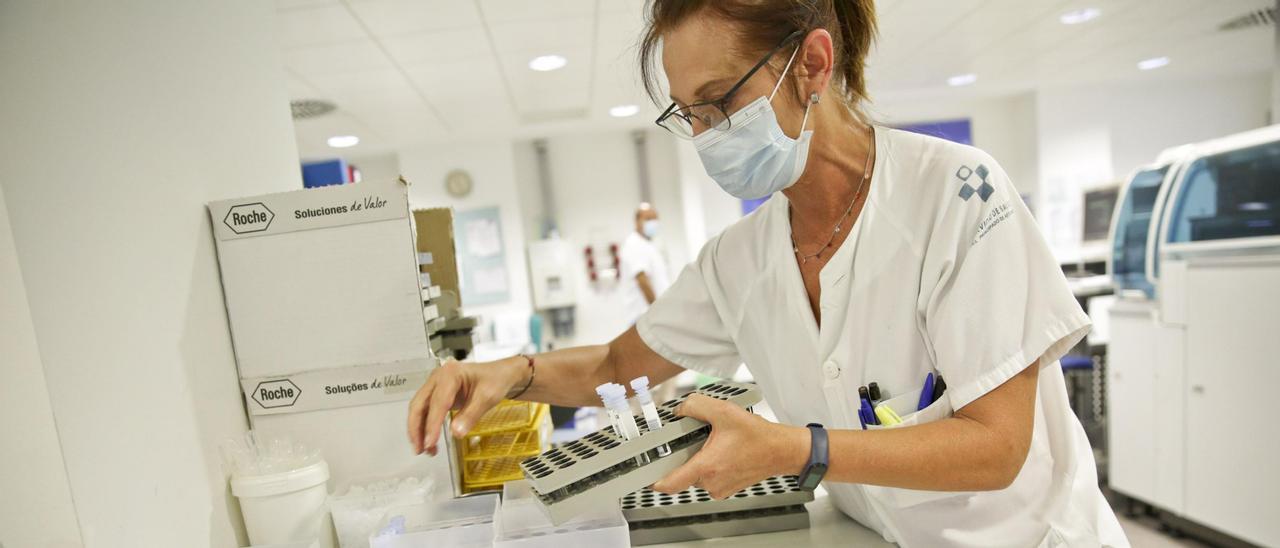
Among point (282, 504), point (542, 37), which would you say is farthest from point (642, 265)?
point (282, 504)

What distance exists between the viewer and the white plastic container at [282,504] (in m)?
0.93

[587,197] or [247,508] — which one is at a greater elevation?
[587,197]

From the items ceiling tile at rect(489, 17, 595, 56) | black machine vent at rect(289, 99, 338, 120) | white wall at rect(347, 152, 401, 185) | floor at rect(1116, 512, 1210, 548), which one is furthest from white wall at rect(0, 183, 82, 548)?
white wall at rect(347, 152, 401, 185)

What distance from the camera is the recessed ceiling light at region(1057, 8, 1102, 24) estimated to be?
3.45 meters

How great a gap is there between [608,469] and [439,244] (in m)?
0.75

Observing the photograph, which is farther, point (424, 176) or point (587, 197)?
point (587, 197)

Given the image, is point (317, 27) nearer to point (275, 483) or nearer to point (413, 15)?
point (413, 15)

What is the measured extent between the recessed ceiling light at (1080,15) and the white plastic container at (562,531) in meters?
4.08

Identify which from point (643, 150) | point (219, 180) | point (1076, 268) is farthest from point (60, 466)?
point (643, 150)

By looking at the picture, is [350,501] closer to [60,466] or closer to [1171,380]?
[60,466]

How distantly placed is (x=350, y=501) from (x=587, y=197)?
16.9 ft

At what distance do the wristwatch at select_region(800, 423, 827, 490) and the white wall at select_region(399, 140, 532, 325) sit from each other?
16.6 ft

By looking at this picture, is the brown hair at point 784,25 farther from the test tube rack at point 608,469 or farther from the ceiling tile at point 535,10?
the ceiling tile at point 535,10

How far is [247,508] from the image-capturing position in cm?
95
